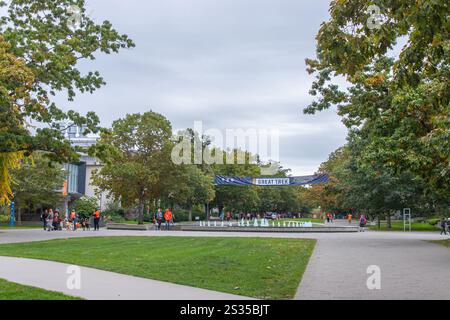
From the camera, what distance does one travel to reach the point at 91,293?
8.81 metres

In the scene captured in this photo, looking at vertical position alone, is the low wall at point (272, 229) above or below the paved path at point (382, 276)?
below

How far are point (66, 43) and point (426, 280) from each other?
21.5 m

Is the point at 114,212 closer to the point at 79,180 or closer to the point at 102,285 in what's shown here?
the point at 79,180

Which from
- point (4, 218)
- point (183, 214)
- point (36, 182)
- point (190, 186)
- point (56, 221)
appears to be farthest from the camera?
point (183, 214)

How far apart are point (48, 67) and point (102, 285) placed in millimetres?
18556

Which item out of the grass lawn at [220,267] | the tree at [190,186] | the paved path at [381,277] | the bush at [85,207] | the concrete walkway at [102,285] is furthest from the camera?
the bush at [85,207]

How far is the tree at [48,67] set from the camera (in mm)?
23844

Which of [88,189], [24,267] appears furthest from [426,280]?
[88,189]

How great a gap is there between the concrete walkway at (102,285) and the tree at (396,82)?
4.83 meters

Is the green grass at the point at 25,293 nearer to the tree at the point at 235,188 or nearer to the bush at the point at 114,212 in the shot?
the bush at the point at 114,212

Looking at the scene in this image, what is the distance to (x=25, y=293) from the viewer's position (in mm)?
8742

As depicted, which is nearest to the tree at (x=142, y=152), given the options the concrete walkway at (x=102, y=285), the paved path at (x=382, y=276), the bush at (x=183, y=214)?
the bush at (x=183, y=214)

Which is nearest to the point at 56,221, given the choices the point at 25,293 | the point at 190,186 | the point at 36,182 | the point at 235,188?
the point at 36,182
